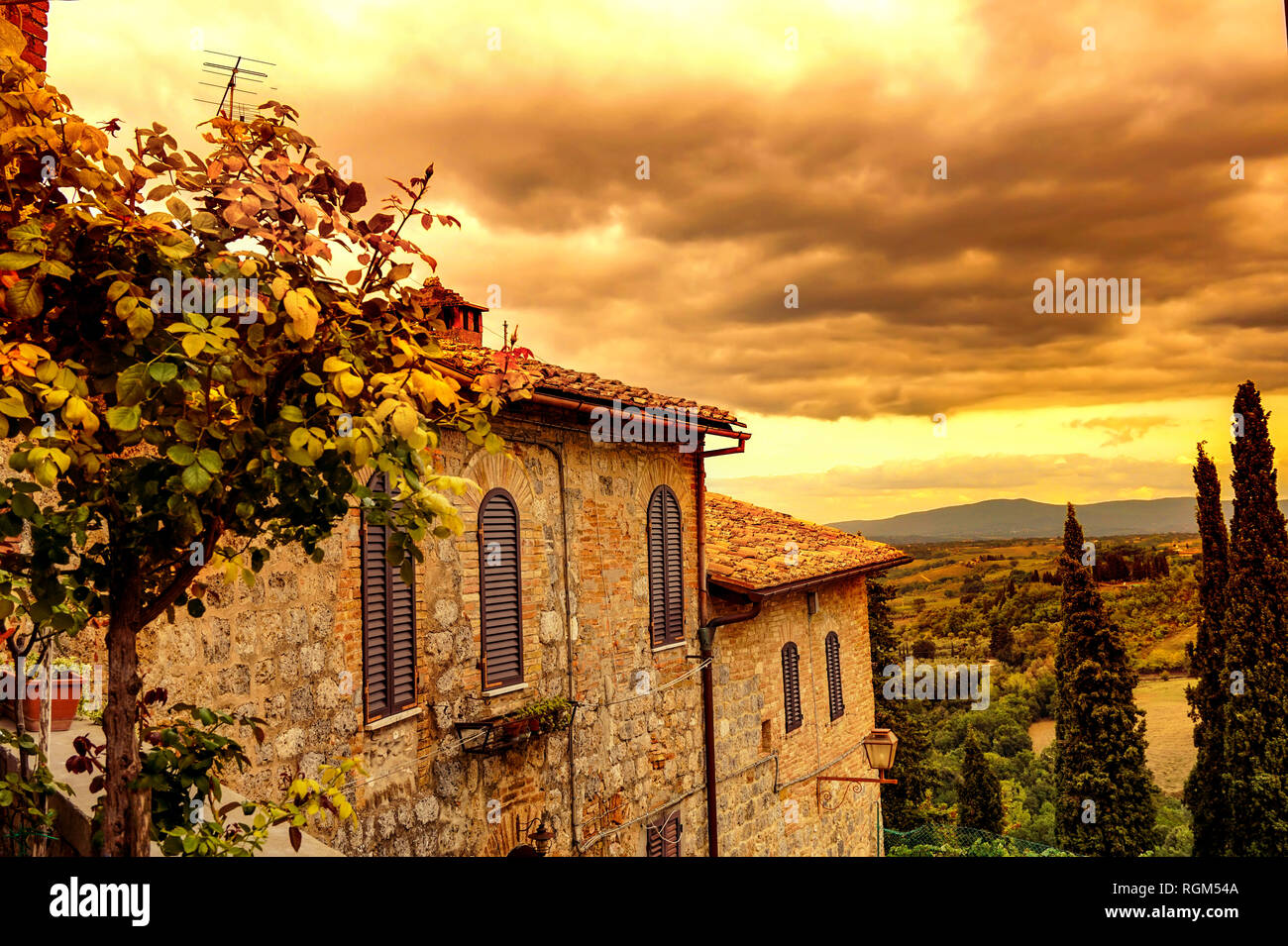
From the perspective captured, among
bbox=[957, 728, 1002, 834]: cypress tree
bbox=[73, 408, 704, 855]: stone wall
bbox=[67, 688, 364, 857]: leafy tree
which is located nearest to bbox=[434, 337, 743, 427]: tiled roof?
bbox=[73, 408, 704, 855]: stone wall

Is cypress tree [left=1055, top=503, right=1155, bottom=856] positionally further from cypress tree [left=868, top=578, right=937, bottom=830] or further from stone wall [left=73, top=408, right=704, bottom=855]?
stone wall [left=73, top=408, right=704, bottom=855]

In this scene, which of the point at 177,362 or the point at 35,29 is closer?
the point at 177,362

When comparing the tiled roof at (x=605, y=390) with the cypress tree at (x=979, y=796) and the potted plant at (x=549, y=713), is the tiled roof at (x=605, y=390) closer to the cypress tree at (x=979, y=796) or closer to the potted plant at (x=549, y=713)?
the potted plant at (x=549, y=713)

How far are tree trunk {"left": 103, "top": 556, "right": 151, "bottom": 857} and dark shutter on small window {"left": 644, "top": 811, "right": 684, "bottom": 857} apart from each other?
26.0 feet

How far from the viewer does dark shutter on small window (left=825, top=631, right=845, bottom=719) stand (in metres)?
15.1

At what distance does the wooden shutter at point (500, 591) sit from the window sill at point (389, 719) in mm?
949

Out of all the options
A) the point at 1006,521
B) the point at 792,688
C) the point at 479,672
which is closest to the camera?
the point at 479,672

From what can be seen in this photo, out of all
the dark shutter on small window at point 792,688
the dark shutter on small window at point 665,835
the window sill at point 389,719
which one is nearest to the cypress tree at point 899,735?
the dark shutter on small window at point 792,688

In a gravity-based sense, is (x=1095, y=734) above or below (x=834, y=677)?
below

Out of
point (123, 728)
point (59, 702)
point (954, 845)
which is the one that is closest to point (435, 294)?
point (123, 728)

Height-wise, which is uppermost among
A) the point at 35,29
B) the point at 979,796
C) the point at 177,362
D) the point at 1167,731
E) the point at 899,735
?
the point at 35,29

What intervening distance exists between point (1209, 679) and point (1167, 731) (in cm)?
1269

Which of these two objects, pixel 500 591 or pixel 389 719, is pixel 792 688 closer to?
pixel 500 591

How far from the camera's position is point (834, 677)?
15.4 metres
